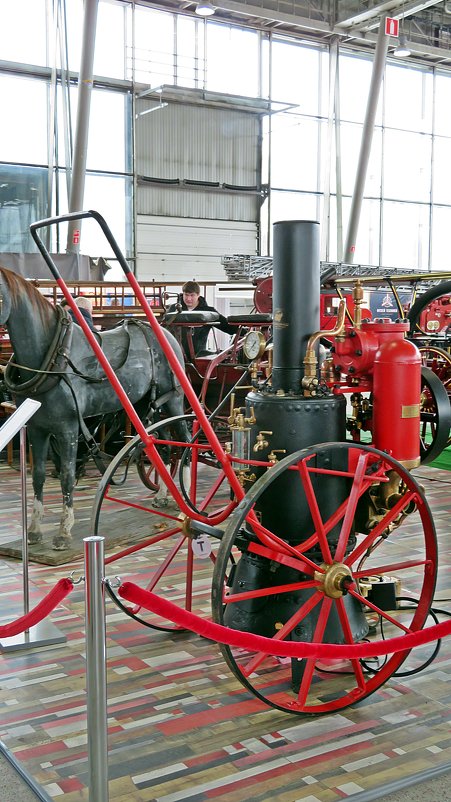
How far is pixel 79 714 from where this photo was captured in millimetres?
3053

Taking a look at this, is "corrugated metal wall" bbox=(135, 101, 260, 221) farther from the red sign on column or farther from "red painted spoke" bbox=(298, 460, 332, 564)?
"red painted spoke" bbox=(298, 460, 332, 564)

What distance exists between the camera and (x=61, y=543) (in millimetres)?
5062

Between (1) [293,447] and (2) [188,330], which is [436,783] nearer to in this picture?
(1) [293,447]

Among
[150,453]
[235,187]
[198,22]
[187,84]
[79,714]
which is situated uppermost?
[198,22]

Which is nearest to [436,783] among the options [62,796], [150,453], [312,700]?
[312,700]

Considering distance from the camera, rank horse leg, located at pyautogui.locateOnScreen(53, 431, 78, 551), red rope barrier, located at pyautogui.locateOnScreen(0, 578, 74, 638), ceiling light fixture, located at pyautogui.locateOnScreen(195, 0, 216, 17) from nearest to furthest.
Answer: red rope barrier, located at pyautogui.locateOnScreen(0, 578, 74, 638) → horse leg, located at pyautogui.locateOnScreen(53, 431, 78, 551) → ceiling light fixture, located at pyautogui.locateOnScreen(195, 0, 216, 17)

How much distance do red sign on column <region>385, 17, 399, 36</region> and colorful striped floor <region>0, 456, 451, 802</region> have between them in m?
14.4

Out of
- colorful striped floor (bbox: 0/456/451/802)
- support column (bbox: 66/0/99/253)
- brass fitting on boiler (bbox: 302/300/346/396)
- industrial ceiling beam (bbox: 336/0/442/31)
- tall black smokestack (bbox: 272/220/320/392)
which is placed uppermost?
industrial ceiling beam (bbox: 336/0/442/31)

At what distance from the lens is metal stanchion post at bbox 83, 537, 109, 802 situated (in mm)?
2135

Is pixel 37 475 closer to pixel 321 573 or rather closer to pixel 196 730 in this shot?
pixel 196 730

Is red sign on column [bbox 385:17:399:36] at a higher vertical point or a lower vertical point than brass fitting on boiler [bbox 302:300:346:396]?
higher

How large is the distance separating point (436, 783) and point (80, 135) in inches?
462

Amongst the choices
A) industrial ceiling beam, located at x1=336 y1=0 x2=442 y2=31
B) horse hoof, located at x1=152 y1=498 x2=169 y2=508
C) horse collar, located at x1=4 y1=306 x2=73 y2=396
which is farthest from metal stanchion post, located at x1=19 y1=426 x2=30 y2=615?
industrial ceiling beam, located at x1=336 y1=0 x2=442 y2=31

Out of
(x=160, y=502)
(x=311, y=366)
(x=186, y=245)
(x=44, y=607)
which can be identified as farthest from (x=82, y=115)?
(x=44, y=607)
